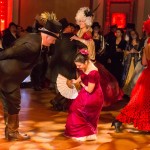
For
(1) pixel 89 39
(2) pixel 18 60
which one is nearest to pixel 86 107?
(2) pixel 18 60

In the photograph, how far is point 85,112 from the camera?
470 cm

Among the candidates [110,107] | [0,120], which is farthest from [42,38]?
[110,107]

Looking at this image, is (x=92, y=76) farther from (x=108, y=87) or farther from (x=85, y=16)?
(x=108, y=87)

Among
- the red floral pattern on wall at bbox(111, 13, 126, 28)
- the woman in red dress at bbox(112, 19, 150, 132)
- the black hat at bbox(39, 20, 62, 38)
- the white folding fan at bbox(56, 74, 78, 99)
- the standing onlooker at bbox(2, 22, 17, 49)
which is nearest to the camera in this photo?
the black hat at bbox(39, 20, 62, 38)

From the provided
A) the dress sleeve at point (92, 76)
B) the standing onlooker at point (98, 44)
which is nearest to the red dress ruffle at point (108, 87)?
the standing onlooker at point (98, 44)

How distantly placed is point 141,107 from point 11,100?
1.60 metres

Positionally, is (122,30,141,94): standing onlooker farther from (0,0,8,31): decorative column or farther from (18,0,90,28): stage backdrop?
(18,0,90,28): stage backdrop

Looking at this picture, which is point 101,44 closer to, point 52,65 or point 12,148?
point 52,65

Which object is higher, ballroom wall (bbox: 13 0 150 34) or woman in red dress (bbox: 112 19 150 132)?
ballroom wall (bbox: 13 0 150 34)

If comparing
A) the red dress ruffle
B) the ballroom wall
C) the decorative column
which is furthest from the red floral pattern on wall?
the red dress ruffle

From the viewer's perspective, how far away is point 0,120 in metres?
5.41

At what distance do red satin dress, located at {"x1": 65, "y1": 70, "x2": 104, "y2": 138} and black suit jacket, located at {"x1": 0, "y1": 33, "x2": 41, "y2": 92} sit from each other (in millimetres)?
729

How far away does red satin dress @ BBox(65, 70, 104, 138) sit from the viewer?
4.67 meters

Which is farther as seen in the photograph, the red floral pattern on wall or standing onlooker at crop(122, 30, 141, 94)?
the red floral pattern on wall
